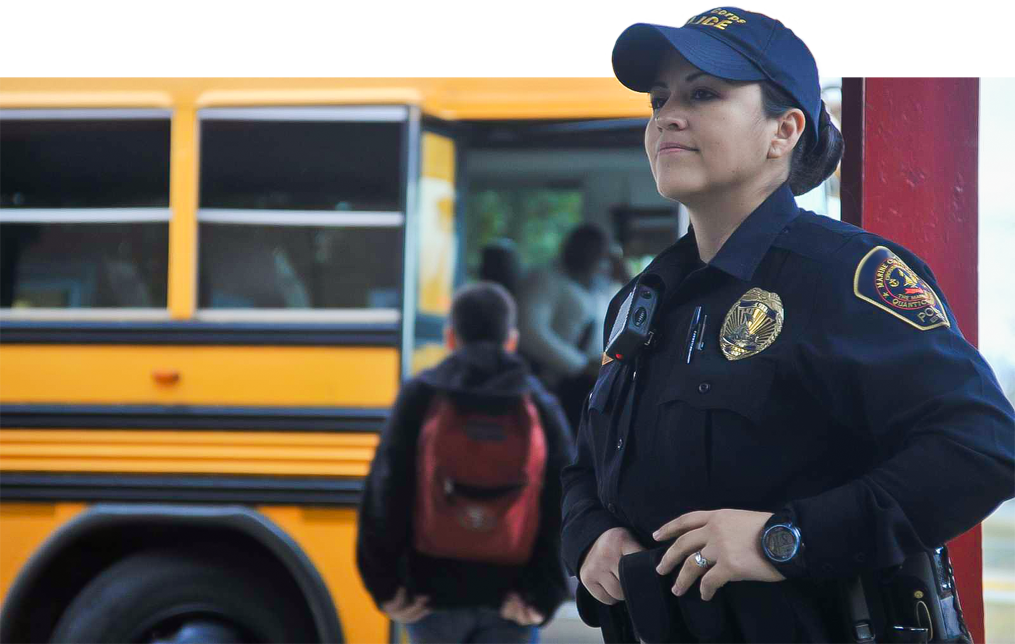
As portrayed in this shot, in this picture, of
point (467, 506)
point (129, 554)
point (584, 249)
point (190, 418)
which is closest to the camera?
point (467, 506)

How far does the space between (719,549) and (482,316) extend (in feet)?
6.01

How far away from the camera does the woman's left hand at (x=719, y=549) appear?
46.0 inches

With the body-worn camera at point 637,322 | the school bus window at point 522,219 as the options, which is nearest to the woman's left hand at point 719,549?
the body-worn camera at point 637,322

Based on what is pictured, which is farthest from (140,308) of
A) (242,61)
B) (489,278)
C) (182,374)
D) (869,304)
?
(869,304)

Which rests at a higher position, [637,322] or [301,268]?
[301,268]

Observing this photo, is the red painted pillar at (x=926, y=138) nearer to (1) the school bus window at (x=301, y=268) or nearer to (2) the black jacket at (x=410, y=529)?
(2) the black jacket at (x=410, y=529)

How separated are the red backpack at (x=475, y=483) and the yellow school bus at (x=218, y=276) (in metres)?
0.31

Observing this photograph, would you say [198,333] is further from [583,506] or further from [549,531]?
[583,506]

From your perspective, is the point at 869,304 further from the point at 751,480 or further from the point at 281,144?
the point at 281,144

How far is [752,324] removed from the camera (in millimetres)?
1243

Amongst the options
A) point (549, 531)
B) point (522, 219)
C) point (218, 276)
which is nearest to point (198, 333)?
point (218, 276)

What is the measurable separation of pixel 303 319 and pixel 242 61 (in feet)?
2.47

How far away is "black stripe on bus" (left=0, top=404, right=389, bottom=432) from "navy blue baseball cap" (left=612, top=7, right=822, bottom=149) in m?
1.85

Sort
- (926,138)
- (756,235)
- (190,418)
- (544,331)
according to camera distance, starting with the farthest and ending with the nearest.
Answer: (544,331)
(190,418)
(926,138)
(756,235)
